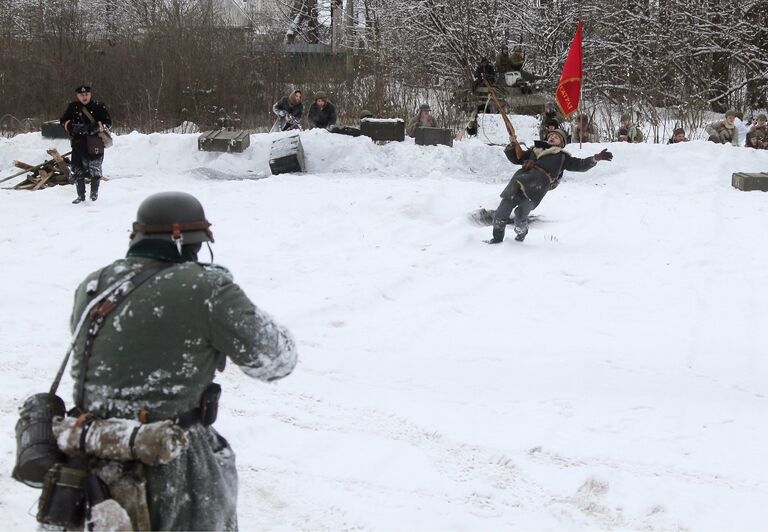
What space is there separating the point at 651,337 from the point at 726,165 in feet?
26.1

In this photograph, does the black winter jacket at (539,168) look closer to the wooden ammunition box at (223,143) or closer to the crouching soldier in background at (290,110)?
the wooden ammunition box at (223,143)

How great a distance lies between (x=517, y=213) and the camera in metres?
9.97

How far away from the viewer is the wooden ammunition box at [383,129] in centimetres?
1532

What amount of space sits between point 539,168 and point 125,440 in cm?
774

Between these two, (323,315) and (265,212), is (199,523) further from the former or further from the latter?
(265,212)

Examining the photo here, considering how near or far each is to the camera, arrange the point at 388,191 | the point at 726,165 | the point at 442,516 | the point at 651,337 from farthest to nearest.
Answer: the point at 726,165, the point at 388,191, the point at 651,337, the point at 442,516

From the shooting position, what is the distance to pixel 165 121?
801 inches

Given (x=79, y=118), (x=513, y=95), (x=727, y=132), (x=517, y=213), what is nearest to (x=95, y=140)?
(x=79, y=118)

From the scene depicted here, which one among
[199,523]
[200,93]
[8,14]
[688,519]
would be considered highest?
[8,14]

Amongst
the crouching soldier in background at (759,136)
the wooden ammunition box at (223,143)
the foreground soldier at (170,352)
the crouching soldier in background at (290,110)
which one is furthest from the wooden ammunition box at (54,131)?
the foreground soldier at (170,352)

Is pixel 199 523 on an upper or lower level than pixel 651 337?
upper

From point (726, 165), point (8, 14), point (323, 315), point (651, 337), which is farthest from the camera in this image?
point (8, 14)

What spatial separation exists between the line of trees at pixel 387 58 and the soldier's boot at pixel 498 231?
9574 mm

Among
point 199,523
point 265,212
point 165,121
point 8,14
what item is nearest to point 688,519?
point 199,523
